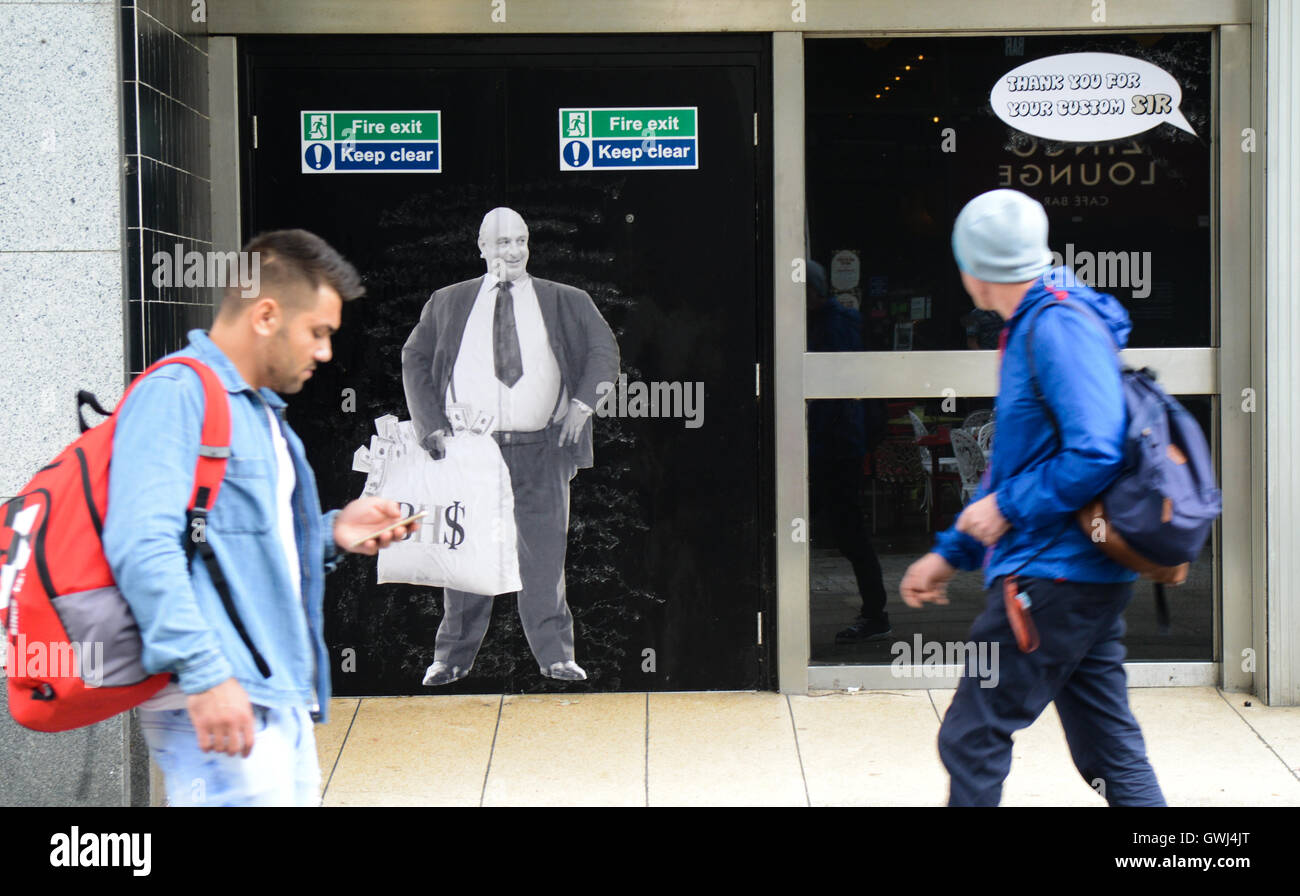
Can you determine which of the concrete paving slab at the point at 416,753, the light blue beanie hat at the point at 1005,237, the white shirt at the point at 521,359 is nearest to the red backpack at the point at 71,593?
the light blue beanie hat at the point at 1005,237

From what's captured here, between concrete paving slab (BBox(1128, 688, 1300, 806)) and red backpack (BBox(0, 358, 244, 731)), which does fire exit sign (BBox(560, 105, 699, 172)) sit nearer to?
concrete paving slab (BBox(1128, 688, 1300, 806))

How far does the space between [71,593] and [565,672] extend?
362cm

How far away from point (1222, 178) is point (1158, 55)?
59 cm

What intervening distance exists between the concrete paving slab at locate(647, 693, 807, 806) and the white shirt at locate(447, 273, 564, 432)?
1361 millimetres

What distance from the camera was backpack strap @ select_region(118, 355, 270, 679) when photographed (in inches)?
108

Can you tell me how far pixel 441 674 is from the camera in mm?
6105

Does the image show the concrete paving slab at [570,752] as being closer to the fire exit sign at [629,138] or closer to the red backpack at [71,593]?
the fire exit sign at [629,138]

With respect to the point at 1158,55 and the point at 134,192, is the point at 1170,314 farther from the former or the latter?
the point at 134,192

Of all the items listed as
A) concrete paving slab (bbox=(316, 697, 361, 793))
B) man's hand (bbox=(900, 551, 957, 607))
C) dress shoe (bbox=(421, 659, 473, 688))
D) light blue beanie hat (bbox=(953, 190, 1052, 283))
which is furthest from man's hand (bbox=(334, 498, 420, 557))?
dress shoe (bbox=(421, 659, 473, 688))

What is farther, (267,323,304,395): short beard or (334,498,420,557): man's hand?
(334,498,420,557): man's hand

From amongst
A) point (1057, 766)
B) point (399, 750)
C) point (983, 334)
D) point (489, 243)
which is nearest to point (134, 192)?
point (489, 243)

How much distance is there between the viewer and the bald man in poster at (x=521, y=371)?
19.7 feet

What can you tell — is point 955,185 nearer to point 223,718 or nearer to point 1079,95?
point 1079,95

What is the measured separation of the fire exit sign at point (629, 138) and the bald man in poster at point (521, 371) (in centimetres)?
39
